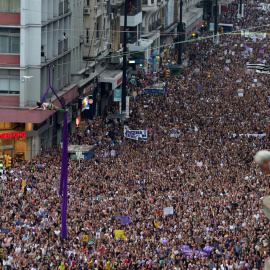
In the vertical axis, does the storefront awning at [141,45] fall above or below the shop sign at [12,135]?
above

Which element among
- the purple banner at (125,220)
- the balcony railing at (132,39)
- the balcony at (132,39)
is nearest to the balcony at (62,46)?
the purple banner at (125,220)

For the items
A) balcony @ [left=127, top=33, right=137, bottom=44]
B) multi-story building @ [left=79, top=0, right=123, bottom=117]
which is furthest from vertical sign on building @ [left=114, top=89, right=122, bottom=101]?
balcony @ [left=127, top=33, right=137, bottom=44]

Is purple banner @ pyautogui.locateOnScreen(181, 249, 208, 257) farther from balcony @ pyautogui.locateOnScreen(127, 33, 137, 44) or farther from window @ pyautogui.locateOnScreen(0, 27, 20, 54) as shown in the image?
balcony @ pyautogui.locateOnScreen(127, 33, 137, 44)

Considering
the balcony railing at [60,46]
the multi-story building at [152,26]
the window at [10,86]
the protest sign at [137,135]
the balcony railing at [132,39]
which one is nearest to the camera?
the window at [10,86]

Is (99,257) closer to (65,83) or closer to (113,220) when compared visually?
(113,220)

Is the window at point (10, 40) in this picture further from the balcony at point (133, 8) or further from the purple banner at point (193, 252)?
the balcony at point (133, 8)

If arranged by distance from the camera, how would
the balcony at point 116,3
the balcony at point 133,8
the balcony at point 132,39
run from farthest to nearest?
the balcony at point 132,39, the balcony at point 133,8, the balcony at point 116,3

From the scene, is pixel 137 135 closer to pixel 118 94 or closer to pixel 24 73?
pixel 24 73

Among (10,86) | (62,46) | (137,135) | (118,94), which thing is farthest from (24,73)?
(118,94)
